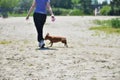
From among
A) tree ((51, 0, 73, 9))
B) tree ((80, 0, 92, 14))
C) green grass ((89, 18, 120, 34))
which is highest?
green grass ((89, 18, 120, 34))

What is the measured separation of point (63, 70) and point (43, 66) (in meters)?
0.67

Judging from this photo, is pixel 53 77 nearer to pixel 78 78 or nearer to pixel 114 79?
pixel 78 78

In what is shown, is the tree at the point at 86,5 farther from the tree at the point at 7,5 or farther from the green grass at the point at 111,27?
the green grass at the point at 111,27

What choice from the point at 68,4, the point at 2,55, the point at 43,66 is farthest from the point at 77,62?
the point at 68,4

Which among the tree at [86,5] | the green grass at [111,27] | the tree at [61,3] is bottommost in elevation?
the tree at [61,3]

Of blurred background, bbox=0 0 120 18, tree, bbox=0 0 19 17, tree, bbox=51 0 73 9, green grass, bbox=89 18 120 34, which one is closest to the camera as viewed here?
green grass, bbox=89 18 120 34

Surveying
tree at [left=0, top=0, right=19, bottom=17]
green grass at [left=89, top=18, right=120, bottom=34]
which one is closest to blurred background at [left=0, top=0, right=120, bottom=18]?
tree at [left=0, top=0, right=19, bottom=17]

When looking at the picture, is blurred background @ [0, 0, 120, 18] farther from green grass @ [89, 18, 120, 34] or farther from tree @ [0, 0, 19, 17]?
green grass @ [89, 18, 120, 34]

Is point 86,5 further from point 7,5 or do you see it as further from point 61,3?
point 7,5

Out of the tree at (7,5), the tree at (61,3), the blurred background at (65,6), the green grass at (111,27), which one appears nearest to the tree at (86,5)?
the blurred background at (65,6)

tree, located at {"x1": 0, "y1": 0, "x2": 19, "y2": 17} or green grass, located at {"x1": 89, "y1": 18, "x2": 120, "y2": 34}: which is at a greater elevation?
green grass, located at {"x1": 89, "y1": 18, "x2": 120, "y2": 34}

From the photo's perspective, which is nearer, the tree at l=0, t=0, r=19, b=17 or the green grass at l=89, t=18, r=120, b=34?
the green grass at l=89, t=18, r=120, b=34

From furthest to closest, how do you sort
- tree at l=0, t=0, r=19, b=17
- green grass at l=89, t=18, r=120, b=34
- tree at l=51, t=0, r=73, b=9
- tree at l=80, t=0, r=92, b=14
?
tree at l=51, t=0, r=73, b=9 < tree at l=80, t=0, r=92, b=14 < tree at l=0, t=0, r=19, b=17 < green grass at l=89, t=18, r=120, b=34

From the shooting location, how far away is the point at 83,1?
145 m
